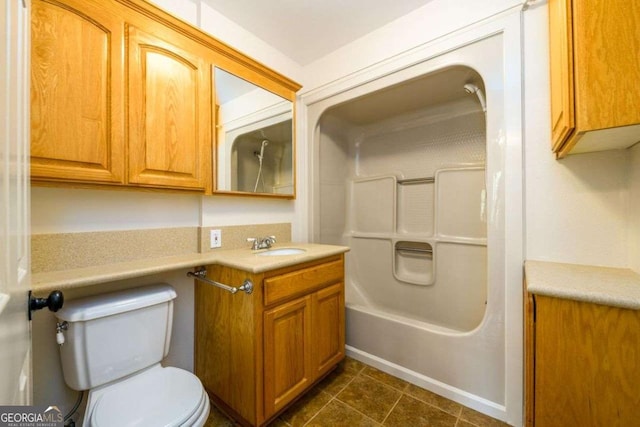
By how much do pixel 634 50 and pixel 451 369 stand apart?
1616 mm

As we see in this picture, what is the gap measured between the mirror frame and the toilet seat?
0.97 metres

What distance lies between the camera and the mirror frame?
5.06ft

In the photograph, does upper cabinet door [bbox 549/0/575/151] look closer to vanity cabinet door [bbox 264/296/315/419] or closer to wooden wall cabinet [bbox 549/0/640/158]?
wooden wall cabinet [bbox 549/0/640/158]

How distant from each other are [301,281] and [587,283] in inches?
47.1

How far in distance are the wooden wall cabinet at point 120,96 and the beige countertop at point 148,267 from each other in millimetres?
380

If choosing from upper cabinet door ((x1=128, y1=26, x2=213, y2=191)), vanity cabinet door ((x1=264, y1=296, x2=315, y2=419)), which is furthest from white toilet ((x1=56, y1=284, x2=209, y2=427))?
upper cabinet door ((x1=128, y1=26, x2=213, y2=191))

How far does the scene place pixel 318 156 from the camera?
7.45ft

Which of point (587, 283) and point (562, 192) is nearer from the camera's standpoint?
point (587, 283)

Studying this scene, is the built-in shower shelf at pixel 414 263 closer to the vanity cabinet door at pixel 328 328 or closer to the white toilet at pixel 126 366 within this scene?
the vanity cabinet door at pixel 328 328

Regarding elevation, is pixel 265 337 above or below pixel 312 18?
below

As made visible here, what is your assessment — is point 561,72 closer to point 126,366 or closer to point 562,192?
point 562,192

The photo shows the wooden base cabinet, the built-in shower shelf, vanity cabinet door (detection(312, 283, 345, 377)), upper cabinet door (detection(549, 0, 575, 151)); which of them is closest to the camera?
the wooden base cabinet

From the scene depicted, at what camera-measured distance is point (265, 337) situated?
1.23 m
